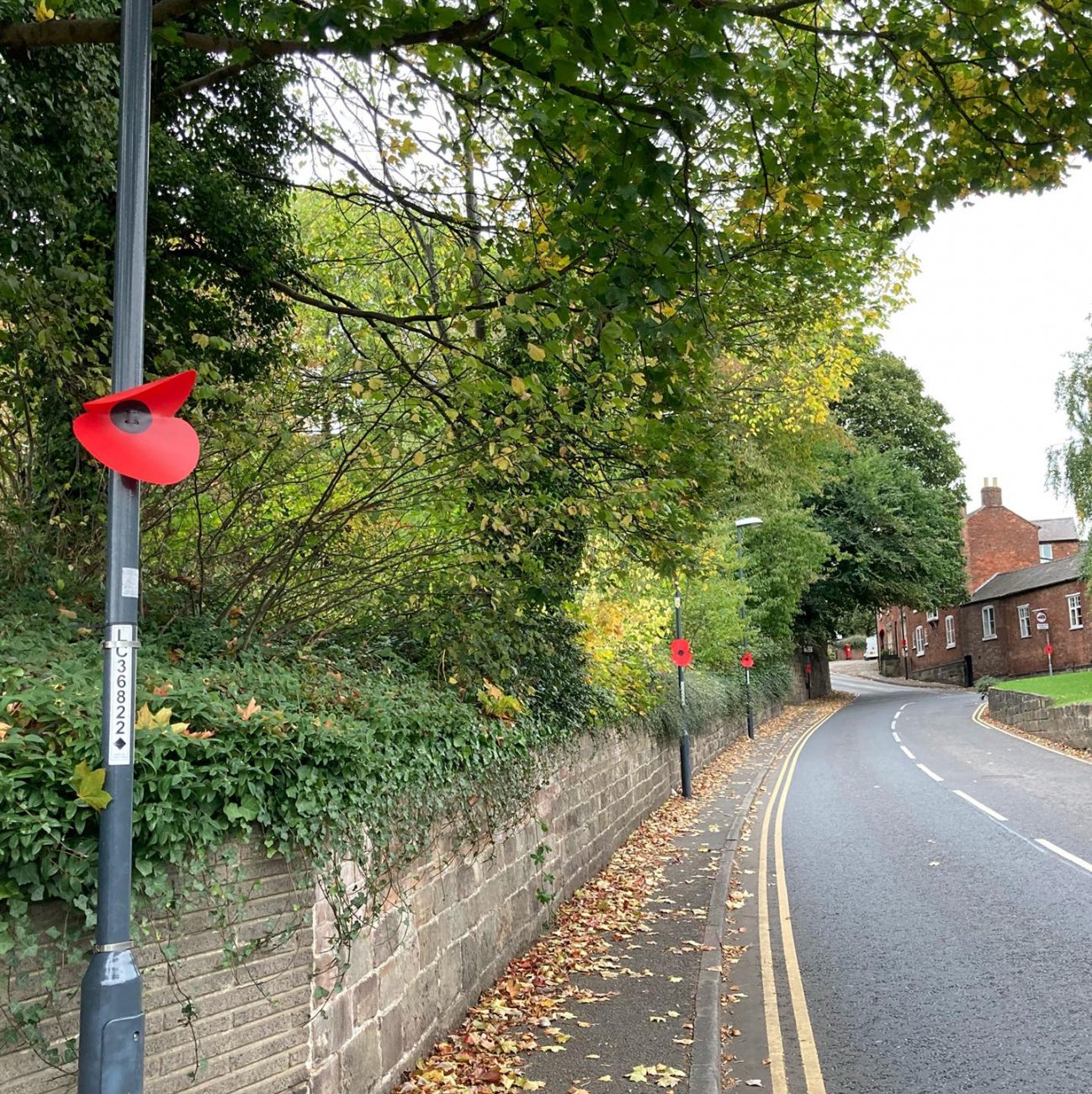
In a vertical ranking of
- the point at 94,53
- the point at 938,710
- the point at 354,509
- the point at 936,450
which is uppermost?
the point at 936,450

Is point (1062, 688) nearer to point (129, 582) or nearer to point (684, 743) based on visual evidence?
point (684, 743)

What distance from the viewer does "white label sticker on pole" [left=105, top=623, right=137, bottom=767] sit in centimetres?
278

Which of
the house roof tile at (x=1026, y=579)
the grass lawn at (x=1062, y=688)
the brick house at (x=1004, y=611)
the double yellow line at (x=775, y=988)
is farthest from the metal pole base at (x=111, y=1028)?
the house roof tile at (x=1026, y=579)

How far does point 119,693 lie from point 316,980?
2.00 m

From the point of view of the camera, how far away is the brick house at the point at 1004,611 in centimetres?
4816

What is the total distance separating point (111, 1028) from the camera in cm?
263

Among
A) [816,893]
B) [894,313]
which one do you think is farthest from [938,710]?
[816,893]

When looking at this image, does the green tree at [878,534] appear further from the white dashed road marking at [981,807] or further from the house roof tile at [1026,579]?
the white dashed road marking at [981,807]

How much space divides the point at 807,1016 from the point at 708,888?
3739mm

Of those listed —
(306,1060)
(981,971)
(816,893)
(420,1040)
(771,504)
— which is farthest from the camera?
(771,504)

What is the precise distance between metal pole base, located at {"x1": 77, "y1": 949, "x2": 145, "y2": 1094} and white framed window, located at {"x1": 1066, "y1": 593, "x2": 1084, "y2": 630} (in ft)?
170

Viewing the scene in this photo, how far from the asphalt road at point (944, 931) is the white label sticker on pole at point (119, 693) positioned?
4.29 meters

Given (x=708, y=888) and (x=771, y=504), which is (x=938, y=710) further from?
(x=708, y=888)

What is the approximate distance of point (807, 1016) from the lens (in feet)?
20.3
